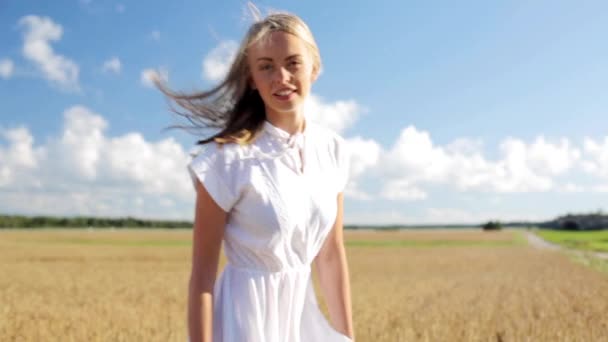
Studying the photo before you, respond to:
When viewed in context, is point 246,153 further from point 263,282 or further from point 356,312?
point 356,312

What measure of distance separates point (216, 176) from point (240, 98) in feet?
1.35

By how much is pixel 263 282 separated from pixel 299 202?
0.29 metres

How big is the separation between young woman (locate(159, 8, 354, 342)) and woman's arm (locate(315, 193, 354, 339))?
0.14ft

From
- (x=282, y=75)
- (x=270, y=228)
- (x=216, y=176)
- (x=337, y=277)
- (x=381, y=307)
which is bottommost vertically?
(x=381, y=307)

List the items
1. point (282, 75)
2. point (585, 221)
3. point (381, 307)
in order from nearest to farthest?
point (282, 75) < point (381, 307) < point (585, 221)

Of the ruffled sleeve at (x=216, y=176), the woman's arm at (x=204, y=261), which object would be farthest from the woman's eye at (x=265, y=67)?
the woman's arm at (x=204, y=261)

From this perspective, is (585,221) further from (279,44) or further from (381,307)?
(279,44)

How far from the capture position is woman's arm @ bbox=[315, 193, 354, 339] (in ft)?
7.98

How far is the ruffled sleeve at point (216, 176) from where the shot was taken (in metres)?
2.00

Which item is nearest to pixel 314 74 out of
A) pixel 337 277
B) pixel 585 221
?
pixel 337 277

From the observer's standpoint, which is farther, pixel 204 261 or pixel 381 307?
pixel 381 307

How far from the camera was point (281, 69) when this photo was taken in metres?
2.17

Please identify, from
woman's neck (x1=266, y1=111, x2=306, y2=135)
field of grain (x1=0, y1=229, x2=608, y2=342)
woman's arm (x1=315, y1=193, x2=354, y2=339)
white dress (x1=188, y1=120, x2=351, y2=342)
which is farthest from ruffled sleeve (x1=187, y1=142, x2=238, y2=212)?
field of grain (x1=0, y1=229, x2=608, y2=342)

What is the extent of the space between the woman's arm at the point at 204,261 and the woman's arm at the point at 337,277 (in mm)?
510
